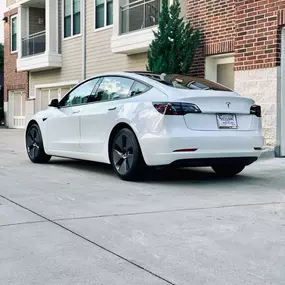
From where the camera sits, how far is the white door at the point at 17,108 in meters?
24.9

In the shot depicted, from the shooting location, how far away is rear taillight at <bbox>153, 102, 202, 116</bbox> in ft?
22.0

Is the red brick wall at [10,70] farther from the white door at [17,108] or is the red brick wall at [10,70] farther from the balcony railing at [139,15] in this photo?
the balcony railing at [139,15]

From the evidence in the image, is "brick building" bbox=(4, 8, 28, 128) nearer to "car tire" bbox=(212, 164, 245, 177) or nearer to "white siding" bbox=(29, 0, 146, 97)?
"white siding" bbox=(29, 0, 146, 97)

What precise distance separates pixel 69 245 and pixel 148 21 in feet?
40.0

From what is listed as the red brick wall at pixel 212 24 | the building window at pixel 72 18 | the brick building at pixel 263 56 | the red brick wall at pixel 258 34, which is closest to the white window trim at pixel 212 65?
the red brick wall at pixel 212 24

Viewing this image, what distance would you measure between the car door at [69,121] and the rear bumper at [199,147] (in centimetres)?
187

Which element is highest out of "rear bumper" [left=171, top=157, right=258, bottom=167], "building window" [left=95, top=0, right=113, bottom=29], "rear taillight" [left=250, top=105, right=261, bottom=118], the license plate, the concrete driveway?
"building window" [left=95, top=0, right=113, bottom=29]

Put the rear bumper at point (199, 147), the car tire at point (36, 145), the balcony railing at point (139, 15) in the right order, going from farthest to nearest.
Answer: the balcony railing at point (139, 15)
the car tire at point (36, 145)
the rear bumper at point (199, 147)

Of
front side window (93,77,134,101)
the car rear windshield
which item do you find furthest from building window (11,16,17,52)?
the car rear windshield

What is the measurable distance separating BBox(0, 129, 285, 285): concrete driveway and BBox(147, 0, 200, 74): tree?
5639 millimetres

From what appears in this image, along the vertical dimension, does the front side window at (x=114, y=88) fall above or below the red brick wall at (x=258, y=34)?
below

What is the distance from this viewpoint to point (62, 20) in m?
21.2

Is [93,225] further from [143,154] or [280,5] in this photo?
[280,5]

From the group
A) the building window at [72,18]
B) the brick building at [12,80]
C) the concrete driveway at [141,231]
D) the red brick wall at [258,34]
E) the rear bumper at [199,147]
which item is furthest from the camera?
the brick building at [12,80]
